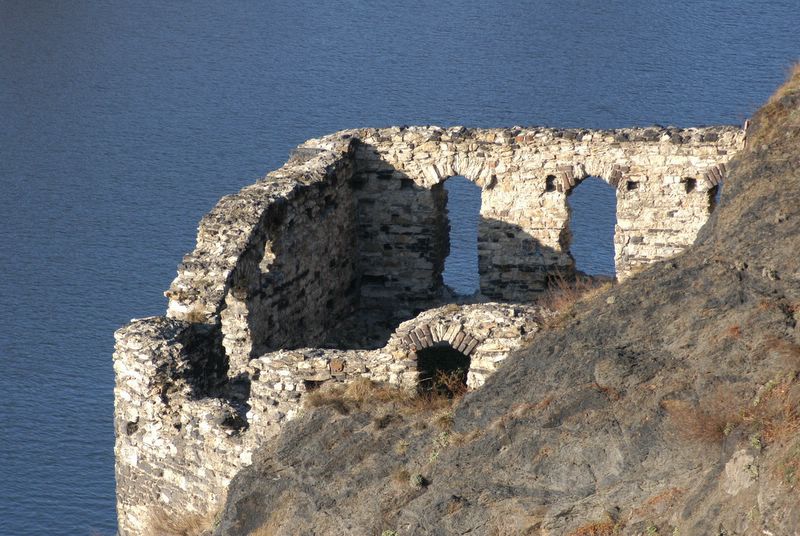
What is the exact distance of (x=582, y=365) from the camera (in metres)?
20.4

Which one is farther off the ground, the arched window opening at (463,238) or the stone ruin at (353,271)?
the arched window opening at (463,238)

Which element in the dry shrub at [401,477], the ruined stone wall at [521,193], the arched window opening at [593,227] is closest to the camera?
the dry shrub at [401,477]

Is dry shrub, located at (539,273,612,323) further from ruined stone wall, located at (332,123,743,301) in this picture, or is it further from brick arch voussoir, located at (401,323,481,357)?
brick arch voussoir, located at (401,323,481,357)

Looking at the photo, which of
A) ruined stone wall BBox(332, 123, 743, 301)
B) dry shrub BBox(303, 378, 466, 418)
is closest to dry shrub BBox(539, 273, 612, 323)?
ruined stone wall BBox(332, 123, 743, 301)

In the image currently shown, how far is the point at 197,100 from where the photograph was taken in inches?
2630

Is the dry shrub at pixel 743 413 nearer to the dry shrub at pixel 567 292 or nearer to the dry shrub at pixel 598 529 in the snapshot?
the dry shrub at pixel 598 529

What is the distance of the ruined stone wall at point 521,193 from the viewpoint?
27.8 meters

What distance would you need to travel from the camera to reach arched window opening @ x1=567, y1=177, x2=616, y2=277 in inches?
1911

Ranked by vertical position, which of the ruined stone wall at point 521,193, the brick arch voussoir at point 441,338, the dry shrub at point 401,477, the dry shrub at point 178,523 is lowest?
the dry shrub at point 401,477

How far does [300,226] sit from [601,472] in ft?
31.8

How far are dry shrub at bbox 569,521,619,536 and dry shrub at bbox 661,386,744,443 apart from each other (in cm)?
121

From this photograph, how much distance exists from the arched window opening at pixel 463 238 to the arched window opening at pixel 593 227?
2.71 m

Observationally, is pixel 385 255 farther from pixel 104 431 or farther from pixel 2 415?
pixel 2 415

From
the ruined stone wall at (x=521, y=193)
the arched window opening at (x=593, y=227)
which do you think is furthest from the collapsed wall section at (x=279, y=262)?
the arched window opening at (x=593, y=227)
